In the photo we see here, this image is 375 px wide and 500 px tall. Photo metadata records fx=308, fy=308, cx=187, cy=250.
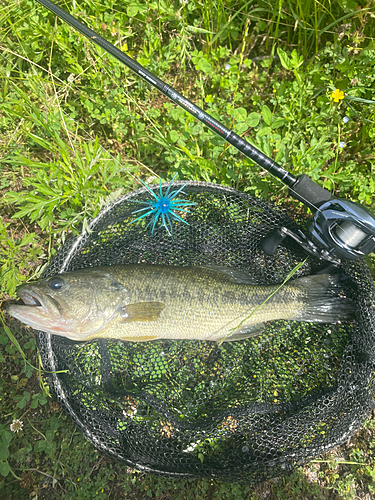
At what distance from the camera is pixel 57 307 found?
2.32 meters

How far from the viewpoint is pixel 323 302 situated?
8.57 feet

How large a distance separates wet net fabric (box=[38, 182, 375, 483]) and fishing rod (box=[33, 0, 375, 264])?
0.26 metres

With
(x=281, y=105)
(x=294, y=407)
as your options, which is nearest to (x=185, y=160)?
(x=281, y=105)

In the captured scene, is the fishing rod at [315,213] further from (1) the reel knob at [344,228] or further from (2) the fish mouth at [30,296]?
(2) the fish mouth at [30,296]

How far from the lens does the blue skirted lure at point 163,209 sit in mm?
2705

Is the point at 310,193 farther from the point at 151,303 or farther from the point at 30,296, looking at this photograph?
the point at 30,296

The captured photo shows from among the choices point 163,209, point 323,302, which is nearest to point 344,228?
point 323,302

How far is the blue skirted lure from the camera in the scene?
2.71 metres

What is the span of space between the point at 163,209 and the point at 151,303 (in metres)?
0.84

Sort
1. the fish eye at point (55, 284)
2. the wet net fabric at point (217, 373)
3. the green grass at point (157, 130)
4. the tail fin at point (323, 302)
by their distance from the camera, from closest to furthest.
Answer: the fish eye at point (55, 284) → the wet net fabric at point (217, 373) → the tail fin at point (323, 302) → the green grass at point (157, 130)

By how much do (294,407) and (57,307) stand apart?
2.12m

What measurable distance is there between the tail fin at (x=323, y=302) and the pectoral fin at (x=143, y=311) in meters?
1.18

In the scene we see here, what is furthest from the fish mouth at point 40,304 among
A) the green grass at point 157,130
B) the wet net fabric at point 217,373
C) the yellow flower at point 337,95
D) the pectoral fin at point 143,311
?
the yellow flower at point 337,95

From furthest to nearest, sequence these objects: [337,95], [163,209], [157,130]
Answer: [157,130]
[337,95]
[163,209]
